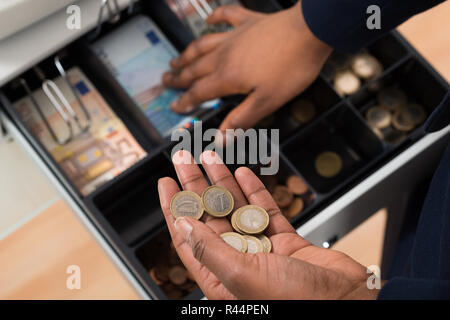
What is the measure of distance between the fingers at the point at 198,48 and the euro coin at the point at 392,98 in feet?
1.94

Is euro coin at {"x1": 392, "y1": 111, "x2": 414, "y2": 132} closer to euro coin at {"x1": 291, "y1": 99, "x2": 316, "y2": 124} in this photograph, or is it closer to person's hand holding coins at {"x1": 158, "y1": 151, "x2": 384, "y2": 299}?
euro coin at {"x1": 291, "y1": 99, "x2": 316, "y2": 124}

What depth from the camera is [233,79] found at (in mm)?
→ 1375

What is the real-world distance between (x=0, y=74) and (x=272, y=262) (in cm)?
83

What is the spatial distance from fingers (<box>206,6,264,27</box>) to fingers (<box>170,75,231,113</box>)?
21cm

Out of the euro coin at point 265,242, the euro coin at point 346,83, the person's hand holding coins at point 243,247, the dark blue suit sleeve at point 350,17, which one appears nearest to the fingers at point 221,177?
the person's hand holding coins at point 243,247

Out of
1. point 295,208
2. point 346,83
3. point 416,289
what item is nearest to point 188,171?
point 295,208

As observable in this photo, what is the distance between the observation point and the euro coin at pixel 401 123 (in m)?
1.62

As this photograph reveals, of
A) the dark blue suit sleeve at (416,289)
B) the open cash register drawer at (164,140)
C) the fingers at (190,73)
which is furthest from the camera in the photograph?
the fingers at (190,73)

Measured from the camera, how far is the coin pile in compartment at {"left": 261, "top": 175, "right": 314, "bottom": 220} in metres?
1.49

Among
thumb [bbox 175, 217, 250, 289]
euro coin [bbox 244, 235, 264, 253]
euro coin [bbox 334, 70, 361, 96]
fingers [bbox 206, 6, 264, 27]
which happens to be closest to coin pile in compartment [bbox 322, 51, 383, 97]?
euro coin [bbox 334, 70, 361, 96]

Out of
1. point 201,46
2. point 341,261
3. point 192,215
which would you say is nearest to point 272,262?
point 341,261

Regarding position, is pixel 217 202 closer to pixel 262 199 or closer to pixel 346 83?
pixel 262 199

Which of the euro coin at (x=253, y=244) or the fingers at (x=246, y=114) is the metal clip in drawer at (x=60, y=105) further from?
→ the euro coin at (x=253, y=244)

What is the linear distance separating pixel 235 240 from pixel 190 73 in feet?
1.94
